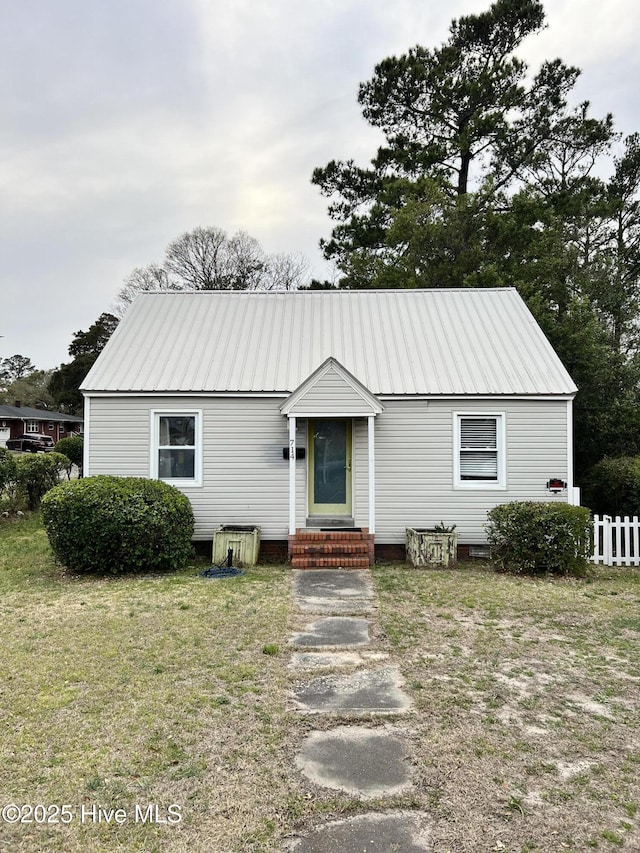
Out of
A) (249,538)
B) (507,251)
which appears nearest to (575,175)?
(507,251)

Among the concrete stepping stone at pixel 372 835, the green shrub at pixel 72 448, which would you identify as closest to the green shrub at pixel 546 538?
the concrete stepping stone at pixel 372 835

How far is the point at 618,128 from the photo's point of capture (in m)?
20.1

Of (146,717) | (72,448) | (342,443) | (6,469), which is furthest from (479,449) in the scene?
(72,448)

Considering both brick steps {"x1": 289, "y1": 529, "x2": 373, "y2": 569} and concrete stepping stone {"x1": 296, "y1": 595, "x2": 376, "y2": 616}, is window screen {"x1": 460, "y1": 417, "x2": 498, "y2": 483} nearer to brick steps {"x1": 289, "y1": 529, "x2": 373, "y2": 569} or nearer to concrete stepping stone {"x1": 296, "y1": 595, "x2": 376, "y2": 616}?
brick steps {"x1": 289, "y1": 529, "x2": 373, "y2": 569}

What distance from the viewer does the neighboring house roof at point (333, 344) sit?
1018 cm

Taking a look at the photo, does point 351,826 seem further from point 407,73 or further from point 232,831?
point 407,73

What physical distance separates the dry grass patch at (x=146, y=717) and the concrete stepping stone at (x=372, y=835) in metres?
0.21

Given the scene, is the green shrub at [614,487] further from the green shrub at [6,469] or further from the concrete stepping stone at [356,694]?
the green shrub at [6,469]

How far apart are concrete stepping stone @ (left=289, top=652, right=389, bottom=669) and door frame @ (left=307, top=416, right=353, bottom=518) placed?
5.09 m

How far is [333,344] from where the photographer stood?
11.3m

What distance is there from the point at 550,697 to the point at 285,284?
102 feet

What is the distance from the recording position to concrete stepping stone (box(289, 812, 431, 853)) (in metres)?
2.54

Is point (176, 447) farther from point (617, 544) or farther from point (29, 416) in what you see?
point (29, 416)

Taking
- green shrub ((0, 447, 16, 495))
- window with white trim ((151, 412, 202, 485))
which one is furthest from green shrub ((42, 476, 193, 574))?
green shrub ((0, 447, 16, 495))
